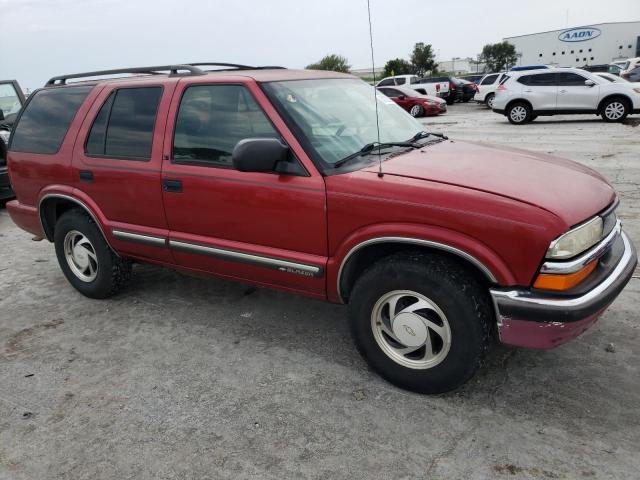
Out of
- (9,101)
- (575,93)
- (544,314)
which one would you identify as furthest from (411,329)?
(575,93)

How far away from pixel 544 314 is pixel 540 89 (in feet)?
49.0

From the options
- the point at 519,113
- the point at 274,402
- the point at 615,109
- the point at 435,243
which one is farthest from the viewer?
the point at 519,113

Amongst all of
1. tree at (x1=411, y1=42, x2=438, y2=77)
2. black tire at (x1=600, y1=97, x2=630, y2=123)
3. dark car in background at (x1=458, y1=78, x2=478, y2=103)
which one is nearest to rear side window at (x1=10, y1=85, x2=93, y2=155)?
black tire at (x1=600, y1=97, x2=630, y2=123)

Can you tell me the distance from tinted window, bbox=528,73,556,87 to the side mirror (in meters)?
14.7

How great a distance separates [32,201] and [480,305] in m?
3.91

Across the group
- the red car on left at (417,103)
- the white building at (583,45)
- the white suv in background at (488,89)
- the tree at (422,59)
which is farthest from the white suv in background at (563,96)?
the white building at (583,45)

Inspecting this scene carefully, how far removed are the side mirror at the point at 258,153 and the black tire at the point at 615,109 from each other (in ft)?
48.5

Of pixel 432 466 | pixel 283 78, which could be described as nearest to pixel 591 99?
pixel 283 78

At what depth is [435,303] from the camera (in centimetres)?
273

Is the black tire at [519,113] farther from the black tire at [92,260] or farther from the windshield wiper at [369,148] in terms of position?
the black tire at [92,260]

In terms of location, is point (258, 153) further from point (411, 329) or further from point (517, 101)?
point (517, 101)

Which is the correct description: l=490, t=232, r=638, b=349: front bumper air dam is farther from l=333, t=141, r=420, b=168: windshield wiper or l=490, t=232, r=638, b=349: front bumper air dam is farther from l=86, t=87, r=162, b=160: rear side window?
l=86, t=87, r=162, b=160: rear side window

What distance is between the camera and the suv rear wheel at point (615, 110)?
14.7m

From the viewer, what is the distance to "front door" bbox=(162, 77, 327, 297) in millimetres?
3092
